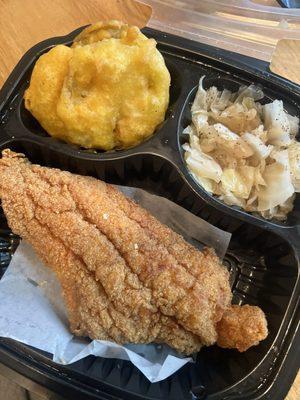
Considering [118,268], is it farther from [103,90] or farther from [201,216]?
[103,90]

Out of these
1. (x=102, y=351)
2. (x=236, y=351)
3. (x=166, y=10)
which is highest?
(x=166, y=10)

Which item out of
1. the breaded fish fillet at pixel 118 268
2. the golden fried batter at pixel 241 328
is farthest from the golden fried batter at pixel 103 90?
the golden fried batter at pixel 241 328

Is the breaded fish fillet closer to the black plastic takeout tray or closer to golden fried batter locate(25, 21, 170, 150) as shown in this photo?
the black plastic takeout tray

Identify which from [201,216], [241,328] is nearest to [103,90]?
[201,216]

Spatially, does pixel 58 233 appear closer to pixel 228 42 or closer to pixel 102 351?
pixel 102 351

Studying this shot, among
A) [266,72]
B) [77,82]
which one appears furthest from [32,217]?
[266,72]

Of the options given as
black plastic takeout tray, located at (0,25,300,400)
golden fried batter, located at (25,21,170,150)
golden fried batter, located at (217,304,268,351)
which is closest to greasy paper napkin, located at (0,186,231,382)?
black plastic takeout tray, located at (0,25,300,400)

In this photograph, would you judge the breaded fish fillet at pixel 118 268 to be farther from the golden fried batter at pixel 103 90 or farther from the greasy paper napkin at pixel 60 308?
the golden fried batter at pixel 103 90
